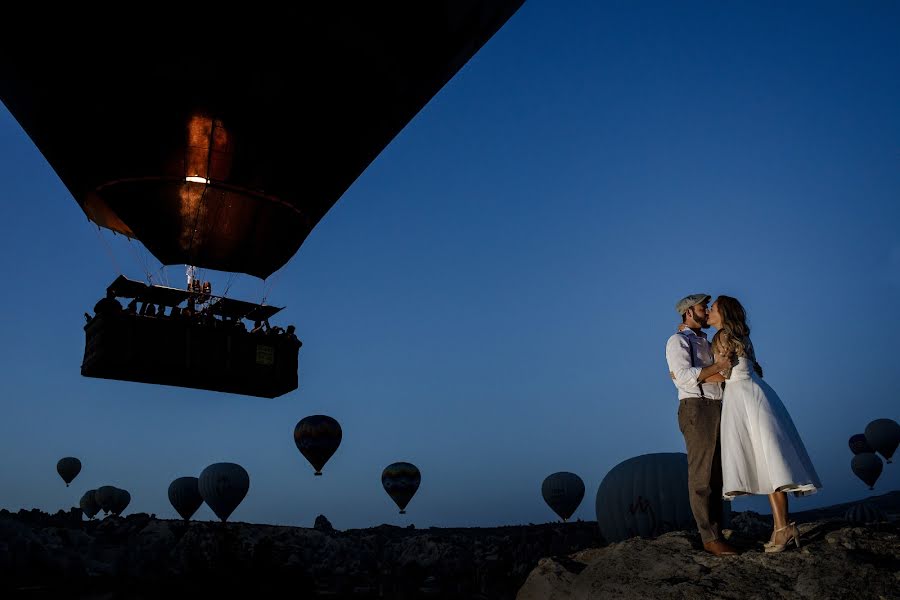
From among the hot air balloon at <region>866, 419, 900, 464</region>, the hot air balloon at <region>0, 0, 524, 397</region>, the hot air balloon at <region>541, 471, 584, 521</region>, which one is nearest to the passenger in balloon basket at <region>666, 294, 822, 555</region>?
the hot air balloon at <region>0, 0, 524, 397</region>

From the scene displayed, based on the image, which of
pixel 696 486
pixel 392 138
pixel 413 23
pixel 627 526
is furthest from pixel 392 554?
pixel 696 486

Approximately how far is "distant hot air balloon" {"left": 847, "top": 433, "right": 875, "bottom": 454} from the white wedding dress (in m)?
54.1

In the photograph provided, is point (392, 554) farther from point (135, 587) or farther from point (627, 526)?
point (135, 587)

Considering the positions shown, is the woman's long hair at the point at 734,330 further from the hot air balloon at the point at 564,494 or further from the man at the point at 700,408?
the hot air balloon at the point at 564,494

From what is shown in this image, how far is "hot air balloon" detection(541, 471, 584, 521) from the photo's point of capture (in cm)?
4194

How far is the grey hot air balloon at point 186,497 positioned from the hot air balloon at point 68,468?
1703cm

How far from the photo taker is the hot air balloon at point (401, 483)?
43475 millimetres

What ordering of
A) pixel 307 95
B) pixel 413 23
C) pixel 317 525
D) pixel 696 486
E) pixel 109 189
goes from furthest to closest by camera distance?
pixel 317 525 → pixel 109 189 → pixel 307 95 → pixel 413 23 → pixel 696 486

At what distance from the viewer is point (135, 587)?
10320 mm

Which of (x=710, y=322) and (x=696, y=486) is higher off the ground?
(x=710, y=322)

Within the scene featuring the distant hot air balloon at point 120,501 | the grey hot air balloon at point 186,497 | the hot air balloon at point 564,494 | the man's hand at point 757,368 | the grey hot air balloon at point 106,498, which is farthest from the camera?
the grey hot air balloon at point 106,498

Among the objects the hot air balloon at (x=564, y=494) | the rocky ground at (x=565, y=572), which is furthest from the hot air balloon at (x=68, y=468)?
the hot air balloon at (x=564, y=494)

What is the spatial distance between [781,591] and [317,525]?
44005 millimetres

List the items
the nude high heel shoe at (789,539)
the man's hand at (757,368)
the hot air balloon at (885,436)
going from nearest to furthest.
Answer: the nude high heel shoe at (789,539), the man's hand at (757,368), the hot air balloon at (885,436)
